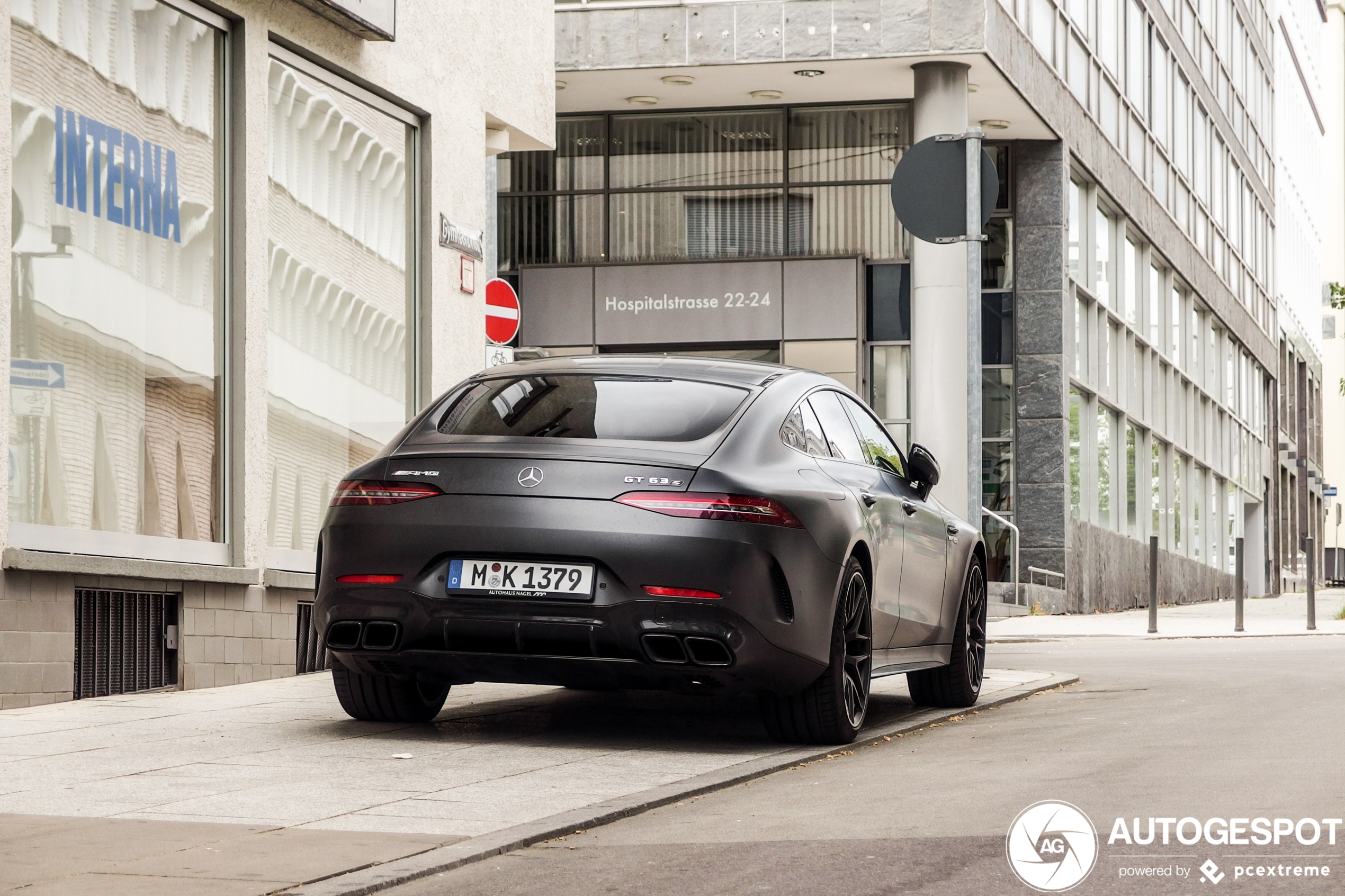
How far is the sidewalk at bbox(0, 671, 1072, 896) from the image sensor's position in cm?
502

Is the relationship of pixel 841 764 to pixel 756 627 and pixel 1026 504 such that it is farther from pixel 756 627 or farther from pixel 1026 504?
pixel 1026 504

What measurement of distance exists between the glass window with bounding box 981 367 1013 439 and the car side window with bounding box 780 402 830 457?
20.1m

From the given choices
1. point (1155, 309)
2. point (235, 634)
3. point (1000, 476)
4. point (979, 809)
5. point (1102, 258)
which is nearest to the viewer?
point (979, 809)

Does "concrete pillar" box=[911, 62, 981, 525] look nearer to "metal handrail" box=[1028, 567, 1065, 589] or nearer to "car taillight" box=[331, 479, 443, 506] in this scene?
"metal handrail" box=[1028, 567, 1065, 589]

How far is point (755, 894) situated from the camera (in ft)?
15.5

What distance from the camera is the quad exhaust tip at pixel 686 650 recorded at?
283 inches

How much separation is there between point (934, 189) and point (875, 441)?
466 cm

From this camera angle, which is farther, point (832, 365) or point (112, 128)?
point (832, 365)

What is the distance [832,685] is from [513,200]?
21.4 m

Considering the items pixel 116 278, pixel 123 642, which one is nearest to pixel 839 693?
pixel 123 642

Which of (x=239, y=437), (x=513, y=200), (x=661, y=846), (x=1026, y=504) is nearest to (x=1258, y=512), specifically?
(x=1026, y=504)

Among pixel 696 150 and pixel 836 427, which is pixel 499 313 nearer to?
pixel 836 427

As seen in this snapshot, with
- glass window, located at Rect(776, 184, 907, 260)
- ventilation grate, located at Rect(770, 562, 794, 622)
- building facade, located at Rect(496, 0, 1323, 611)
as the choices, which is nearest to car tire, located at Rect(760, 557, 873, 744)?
ventilation grate, located at Rect(770, 562, 794, 622)

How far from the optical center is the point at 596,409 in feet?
25.5
